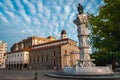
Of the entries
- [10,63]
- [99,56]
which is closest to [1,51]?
[10,63]

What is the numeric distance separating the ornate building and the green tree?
94.4 ft

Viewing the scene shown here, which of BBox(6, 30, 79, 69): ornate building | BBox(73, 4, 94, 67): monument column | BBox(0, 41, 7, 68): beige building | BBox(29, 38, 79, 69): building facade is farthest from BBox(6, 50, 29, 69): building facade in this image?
BBox(73, 4, 94, 67): monument column

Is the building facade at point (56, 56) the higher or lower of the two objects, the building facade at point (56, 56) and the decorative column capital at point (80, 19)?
the lower

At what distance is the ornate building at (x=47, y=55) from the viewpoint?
57.1m

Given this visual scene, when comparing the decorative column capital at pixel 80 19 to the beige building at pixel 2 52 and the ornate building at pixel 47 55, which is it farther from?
the beige building at pixel 2 52

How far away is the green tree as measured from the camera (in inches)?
780

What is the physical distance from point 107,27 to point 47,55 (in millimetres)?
43143

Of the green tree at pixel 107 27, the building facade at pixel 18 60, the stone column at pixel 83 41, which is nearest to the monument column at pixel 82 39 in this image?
the stone column at pixel 83 41

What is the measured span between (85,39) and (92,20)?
4.42m

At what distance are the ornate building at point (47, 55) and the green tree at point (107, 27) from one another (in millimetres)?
28788

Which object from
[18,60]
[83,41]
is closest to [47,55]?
[18,60]

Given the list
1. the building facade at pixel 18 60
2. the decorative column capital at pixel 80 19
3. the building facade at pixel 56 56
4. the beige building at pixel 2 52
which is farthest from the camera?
the beige building at pixel 2 52

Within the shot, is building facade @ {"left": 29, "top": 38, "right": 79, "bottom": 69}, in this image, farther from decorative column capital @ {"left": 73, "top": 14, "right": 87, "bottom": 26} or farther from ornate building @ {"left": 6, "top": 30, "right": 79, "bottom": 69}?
decorative column capital @ {"left": 73, "top": 14, "right": 87, "bottom": 26}

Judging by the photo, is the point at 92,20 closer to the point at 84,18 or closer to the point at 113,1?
the point at 84,18
